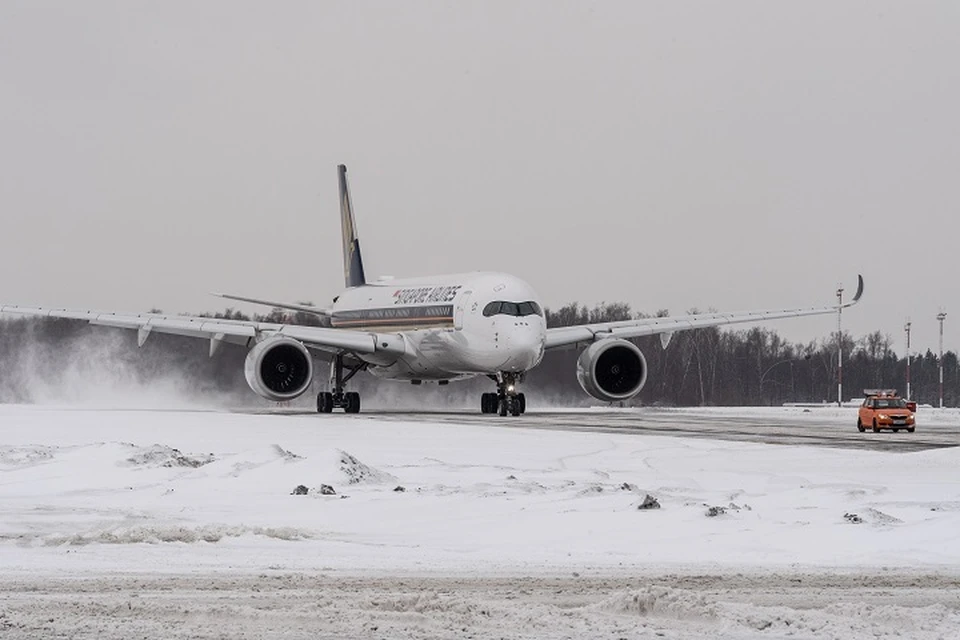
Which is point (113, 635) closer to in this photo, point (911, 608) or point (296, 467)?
→ point (911, 608)

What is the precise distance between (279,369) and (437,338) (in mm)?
5225

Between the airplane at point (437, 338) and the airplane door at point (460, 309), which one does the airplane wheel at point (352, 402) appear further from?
the airplane door at point (460, 309)

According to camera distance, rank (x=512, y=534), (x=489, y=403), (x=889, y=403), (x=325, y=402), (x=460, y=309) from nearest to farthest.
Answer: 1. (x=512, y=534)
2. (x=889, y=403)
3. (x=460, y=309)
4. (x=489, y=403)
5. (x=325, y=402)

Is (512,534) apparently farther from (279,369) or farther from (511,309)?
(279,369)

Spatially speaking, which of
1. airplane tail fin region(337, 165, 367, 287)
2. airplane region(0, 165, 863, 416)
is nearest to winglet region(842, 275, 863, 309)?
airplane region(0, 165, 863, 416)

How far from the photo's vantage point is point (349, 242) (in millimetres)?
58250

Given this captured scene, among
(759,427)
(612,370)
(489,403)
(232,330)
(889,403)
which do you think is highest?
(232,330)

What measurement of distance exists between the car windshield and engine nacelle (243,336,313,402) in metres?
16.1

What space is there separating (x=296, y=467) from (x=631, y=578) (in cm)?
1011

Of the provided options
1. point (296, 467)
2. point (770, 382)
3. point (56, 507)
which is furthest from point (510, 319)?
point (770, 382)

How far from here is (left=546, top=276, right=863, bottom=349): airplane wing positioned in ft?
160

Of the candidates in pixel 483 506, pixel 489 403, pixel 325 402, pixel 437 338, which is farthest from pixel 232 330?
pixel 483 506

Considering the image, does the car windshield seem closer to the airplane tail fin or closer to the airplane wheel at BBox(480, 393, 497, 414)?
the airplane wheel at BBox(480, 393, 497, 414)

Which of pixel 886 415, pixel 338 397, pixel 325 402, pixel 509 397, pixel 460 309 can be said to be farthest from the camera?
pixel 338 397
